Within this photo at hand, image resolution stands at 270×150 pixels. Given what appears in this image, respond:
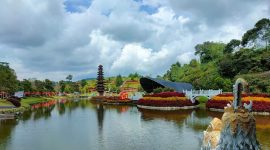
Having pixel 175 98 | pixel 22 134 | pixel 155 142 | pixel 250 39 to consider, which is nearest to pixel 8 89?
pixel 175 98

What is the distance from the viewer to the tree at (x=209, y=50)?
2857 inches

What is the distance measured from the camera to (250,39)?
5716 centimetres

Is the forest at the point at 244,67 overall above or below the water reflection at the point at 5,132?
above

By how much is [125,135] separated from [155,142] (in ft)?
8.97

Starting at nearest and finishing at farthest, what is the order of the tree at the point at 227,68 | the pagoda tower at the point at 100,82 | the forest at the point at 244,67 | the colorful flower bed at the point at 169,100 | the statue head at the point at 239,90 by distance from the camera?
1. the statue head at the point at 239,90
2. the colorful flower bed at the point at 169,100
3. the forest at the point at 244,67
4. the tree at the point at 227,68
5. the pagoda tower at the point at 100,82

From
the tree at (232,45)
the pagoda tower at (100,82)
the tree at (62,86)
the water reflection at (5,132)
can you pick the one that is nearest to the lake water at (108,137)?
the water reflection at (5,132)

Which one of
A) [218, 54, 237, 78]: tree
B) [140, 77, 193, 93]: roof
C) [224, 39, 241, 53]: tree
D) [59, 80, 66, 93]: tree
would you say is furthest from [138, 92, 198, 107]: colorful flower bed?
[59, 80, 66, 93]: tree

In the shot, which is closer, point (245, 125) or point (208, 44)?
point (245, 125)

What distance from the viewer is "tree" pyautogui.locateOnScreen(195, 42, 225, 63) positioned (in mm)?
72562

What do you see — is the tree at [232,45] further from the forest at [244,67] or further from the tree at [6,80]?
the tree at [6,80]

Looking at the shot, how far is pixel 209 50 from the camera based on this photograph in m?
74.1

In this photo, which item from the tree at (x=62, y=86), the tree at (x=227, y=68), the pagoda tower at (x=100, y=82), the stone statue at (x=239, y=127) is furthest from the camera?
the tree at (x=62, y=86)

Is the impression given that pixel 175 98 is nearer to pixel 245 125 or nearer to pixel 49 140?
pixel 49 140

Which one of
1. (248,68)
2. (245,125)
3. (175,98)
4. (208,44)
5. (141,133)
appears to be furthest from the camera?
(208,44)
